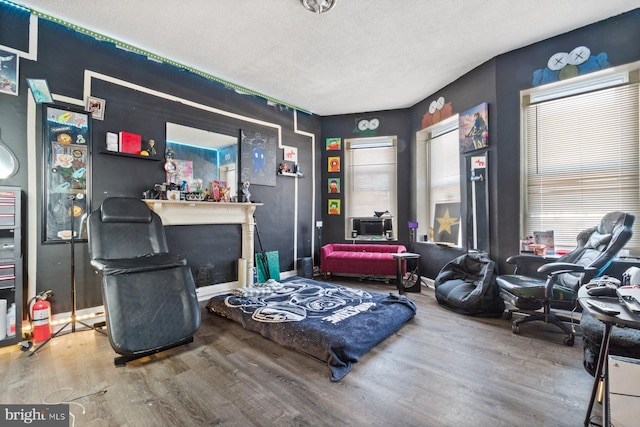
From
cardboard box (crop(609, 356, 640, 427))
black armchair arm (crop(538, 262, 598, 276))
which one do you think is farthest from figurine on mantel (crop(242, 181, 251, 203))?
cardboard box (crop(609, 356, 640, 427))

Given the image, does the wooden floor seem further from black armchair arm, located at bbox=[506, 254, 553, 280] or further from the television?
the television

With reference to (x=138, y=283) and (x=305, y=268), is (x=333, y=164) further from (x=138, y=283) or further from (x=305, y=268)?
(x=138, y=283)

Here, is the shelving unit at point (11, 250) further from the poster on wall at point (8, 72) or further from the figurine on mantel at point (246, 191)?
the figurine on mantel at point (246, 191)

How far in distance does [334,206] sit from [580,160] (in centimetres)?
350

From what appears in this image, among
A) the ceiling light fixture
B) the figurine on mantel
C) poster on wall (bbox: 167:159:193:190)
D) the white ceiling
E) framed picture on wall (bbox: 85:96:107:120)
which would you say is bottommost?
the figurine on mantel

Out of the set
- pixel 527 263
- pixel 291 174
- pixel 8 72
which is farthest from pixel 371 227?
pixel 8 72

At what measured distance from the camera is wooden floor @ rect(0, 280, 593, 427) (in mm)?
1512

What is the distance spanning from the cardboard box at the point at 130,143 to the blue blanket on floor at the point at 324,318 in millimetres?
1946

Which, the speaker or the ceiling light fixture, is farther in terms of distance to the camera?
the speaker

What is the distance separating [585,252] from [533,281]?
537mm

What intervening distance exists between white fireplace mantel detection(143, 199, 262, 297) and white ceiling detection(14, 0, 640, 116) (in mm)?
1790

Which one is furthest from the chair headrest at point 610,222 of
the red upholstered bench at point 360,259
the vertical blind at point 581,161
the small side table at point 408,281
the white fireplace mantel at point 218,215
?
the white fireplace mantel at point 218,215

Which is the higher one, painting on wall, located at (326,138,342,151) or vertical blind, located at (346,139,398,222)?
painting on wall, located at (326,138,342,151)

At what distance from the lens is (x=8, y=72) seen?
2.52 meters
